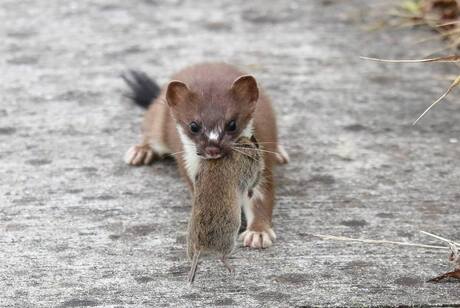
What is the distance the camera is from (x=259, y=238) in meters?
3.46

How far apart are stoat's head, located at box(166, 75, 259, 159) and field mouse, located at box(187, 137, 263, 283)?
9.8 inches

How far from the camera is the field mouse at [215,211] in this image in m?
3.06

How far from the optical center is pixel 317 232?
141 inches

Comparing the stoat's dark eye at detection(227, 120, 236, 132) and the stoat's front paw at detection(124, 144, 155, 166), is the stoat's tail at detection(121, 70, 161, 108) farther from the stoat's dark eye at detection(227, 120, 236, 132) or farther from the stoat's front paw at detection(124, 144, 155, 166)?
the stoat's dark eye at detection(227, 120, 236, 132)

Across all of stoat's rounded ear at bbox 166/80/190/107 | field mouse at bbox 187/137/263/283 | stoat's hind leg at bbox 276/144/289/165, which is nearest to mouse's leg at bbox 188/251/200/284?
field mouse at bbox 187/137/263/283

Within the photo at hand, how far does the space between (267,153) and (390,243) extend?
691 mm

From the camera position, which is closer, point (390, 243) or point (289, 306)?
point (289, 306)

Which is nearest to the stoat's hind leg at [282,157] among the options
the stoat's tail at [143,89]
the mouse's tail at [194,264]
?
the stoat's tail at [143,89]

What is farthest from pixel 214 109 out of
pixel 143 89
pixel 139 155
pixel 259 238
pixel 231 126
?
pixel 143 89

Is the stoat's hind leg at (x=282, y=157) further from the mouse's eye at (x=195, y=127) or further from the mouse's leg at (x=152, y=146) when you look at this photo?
the mouse's eye at (x=195, y=127)

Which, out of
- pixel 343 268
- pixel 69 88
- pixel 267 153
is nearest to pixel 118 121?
pixel 69 88

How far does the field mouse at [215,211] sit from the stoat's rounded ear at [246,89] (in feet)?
1.60

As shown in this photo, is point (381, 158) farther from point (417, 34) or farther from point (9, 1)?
point (9, 1)

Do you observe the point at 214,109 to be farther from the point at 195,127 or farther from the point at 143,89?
the point at 143,89
